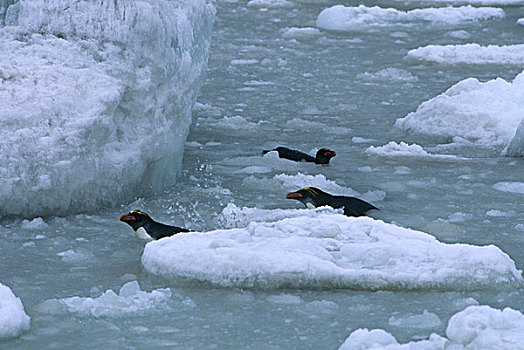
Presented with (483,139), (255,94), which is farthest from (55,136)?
(255,94)

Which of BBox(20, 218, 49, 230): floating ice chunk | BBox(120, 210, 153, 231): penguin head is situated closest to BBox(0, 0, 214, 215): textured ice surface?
BBox(20, 218, 49, 230): floating ice chunk

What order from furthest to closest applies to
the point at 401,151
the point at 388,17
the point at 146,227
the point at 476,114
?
the point at 388,17
the point at 476,114
the point at 401,151
the point at 146,227

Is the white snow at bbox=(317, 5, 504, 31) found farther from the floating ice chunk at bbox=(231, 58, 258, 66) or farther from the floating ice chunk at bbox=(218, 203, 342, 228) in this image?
the floating ice chunk at bbox=(218, 203, 342, 228)

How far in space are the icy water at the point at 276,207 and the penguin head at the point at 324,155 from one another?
0.23 feet

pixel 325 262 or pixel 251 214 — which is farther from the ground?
pixel 325 262

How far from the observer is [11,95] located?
177 inches

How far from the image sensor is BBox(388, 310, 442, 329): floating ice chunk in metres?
3.16

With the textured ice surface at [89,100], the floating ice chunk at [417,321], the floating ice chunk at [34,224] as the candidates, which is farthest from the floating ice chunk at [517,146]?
the floating ice chunk at [34,224]

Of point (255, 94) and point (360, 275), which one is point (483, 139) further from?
point (360, 275)

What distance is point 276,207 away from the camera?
4887 millimetres

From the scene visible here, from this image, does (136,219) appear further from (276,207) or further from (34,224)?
(276,207)

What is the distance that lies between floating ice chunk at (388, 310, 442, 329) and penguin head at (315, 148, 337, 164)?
2690 millimetres

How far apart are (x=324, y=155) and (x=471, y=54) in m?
5.00

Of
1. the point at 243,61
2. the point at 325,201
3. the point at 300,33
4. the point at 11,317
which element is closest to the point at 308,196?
the point at 325,201
